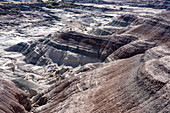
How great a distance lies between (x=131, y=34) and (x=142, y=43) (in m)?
4.37

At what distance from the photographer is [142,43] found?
2658 centimetres

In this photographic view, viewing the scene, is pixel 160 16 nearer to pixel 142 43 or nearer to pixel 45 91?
pixel 142 43

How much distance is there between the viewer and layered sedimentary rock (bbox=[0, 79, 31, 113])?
1491 cm

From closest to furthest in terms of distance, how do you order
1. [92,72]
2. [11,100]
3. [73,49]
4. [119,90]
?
[119,90], [11,100], [92,72], [73,49]

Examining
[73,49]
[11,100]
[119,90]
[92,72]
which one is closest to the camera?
[119,90]

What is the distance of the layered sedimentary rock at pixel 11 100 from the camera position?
48.9 feet

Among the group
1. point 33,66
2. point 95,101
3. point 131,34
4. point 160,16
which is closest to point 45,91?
point 95,101

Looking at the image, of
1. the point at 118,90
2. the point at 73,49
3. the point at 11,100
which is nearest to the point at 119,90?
the point at 118,90

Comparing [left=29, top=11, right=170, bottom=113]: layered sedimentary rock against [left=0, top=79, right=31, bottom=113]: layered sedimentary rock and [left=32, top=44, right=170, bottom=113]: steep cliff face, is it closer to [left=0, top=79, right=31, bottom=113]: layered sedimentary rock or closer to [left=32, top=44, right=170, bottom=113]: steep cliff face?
[left=32, top=44, right=170, bottom=113]: steep cliff face

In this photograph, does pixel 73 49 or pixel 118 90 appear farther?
pixel 73 49

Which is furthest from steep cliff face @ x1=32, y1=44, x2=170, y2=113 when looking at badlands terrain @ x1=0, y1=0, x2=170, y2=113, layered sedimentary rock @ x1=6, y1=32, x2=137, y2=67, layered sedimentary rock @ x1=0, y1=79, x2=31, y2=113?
layered sedimentary rock @ x1=6, y1=32, x2=137, y2=67

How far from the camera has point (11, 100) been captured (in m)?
15.8

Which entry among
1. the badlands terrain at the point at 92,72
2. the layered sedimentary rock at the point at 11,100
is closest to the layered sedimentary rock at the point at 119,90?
the badlands terrain at the point at 92,72

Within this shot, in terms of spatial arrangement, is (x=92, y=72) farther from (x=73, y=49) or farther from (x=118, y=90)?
(x=73, y=49)
